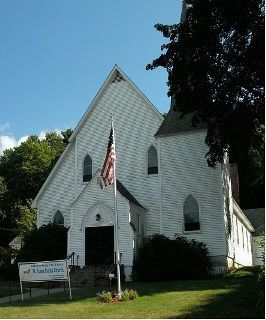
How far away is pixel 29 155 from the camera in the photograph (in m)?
66.6

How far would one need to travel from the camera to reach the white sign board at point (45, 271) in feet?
61.7

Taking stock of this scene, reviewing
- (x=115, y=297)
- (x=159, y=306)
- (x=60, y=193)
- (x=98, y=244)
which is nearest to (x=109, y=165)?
(x=115, y=297)

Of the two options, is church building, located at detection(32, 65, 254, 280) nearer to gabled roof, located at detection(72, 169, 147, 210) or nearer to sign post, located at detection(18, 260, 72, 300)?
gabled roof, located at detection(72, 169, 147, 210)

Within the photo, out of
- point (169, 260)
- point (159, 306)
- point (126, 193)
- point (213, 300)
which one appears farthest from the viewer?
point (126, 193)

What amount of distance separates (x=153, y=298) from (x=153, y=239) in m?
9.94

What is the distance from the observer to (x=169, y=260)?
24797mm

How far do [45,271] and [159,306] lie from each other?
6.59 meters

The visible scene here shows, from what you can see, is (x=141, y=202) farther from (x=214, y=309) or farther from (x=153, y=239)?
(x=214, y=309)

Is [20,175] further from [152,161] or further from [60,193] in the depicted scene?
[152,161]

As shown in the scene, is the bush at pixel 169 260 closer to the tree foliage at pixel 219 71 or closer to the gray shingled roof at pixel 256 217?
the tree foliage at pixel 219 71

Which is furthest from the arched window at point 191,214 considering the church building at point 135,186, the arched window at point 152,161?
the arched window at point 152,161

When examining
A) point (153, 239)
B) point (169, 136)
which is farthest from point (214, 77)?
point (153, 239)

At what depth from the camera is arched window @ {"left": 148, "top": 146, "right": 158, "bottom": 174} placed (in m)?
29.8

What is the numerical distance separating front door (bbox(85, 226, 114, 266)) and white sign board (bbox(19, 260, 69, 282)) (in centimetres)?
855
